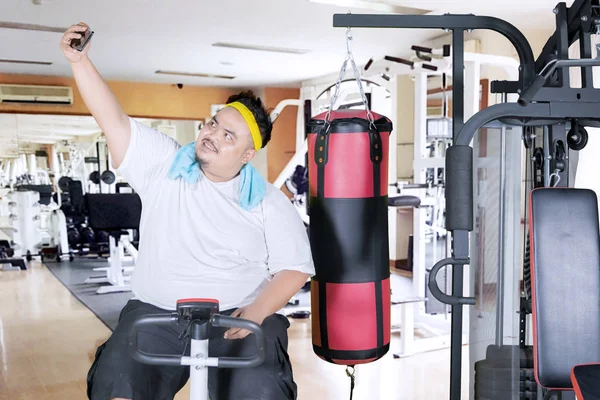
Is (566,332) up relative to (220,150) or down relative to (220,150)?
down

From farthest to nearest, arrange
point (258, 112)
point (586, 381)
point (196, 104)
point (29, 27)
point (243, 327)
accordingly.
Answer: point (196, 104) → point (29, 27) → point (258, 112) → point (586, 381) → point (243, 327)

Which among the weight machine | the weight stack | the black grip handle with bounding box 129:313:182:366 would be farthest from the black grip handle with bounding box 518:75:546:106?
the black grip handle with bounding box 129:313:182:366

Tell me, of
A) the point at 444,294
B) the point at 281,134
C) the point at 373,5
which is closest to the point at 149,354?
the point at 444,294

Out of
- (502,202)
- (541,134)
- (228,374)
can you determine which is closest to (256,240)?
(228,374)

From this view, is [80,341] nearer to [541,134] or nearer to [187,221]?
[187,221]

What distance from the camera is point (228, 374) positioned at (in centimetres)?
149

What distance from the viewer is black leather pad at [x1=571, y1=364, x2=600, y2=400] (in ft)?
4.04

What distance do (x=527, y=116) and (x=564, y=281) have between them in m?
0.43

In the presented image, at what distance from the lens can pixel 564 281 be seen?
4.76 ft

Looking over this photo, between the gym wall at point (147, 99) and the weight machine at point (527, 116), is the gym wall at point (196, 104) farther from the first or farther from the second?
the weight machine at point (527, 116)

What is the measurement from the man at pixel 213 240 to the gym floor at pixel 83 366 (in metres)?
1.18

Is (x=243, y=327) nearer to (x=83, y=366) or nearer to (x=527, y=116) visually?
(x=527, y=116)

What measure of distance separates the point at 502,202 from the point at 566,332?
1.45ft

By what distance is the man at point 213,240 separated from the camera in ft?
4.83
